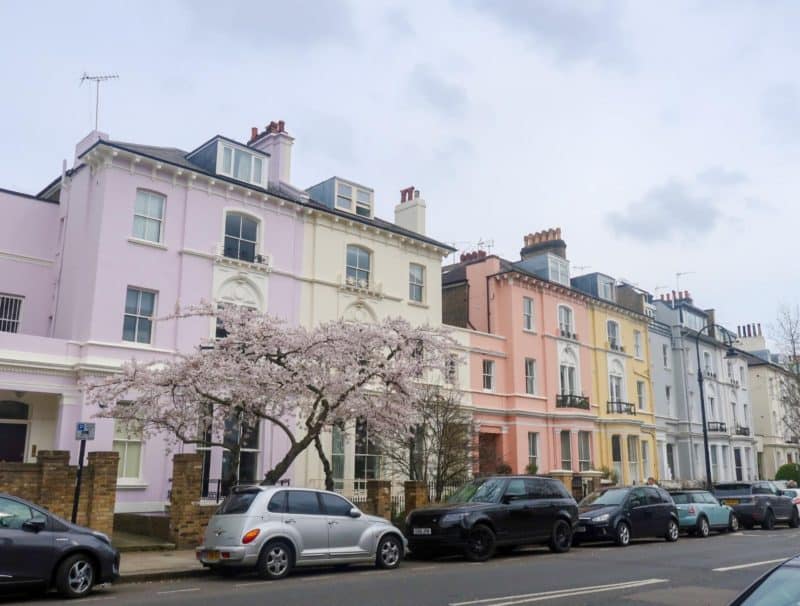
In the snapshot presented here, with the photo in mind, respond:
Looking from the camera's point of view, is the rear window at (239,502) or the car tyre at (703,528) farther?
the car tyre at (703,528)

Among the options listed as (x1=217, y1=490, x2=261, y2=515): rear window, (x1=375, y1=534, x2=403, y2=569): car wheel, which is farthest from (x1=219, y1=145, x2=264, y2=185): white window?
(x1=375, y1=534, x2=403, y2=569): car wheel

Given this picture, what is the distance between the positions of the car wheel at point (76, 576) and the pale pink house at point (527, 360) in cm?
2186

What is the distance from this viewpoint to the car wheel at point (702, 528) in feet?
71.0

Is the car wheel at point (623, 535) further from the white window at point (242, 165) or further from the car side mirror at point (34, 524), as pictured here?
the white window at point (242, 165)

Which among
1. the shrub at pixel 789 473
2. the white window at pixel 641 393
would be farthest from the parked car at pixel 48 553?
the shrub at pixel 789 473

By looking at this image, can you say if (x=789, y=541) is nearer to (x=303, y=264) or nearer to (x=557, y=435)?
(x=557, y=435)

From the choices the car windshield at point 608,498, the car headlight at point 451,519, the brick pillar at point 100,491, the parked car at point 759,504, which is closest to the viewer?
the car headlight at point 451,519

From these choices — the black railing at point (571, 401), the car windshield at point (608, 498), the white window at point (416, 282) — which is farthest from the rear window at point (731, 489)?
the white window at point (416, 282)

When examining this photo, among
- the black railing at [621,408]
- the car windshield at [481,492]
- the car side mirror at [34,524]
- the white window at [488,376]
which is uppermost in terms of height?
the white window at [488,376]

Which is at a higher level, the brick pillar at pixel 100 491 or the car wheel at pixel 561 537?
the brick pillar at pixel 100 491

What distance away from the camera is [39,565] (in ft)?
32.9

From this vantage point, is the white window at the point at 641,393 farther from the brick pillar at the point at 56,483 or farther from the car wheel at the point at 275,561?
the brick pillar at the point at 56,483

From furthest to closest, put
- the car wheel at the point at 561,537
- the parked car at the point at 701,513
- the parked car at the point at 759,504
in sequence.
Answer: the parked car at the point at 759,504 → the parked car at the point at 701,513 → the car wheel at the point at 561,537

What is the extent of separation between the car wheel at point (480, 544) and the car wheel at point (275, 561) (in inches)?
163
